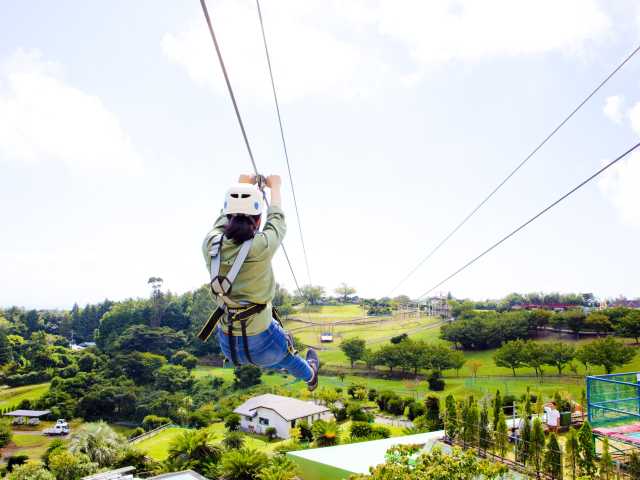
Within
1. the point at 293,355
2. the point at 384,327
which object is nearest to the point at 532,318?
the point at 384,327

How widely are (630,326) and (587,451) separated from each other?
4503 cm

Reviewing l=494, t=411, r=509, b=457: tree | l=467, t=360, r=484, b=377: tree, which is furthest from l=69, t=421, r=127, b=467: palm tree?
l=467, t=360, r=484, b=377: tree

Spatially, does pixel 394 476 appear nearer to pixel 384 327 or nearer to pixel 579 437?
pixel 579 437

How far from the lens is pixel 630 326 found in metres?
47.6

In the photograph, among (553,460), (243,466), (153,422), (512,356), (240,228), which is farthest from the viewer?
(512,356)

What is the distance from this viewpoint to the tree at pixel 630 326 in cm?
4734

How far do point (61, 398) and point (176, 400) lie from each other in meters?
11.8

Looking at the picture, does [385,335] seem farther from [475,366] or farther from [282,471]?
[282,471]

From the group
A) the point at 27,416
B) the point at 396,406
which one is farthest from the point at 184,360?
the point at 396,406

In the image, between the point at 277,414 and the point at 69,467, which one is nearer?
the point at 69,467

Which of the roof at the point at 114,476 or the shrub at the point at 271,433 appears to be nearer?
the roof at the point at 114,476

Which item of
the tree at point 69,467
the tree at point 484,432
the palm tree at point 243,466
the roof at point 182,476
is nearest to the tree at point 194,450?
the palm tree at point 243,466

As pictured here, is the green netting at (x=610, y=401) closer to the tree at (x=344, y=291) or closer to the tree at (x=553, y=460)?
the tree at (x=553, y=460)

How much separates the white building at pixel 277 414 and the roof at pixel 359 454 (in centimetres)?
1548
